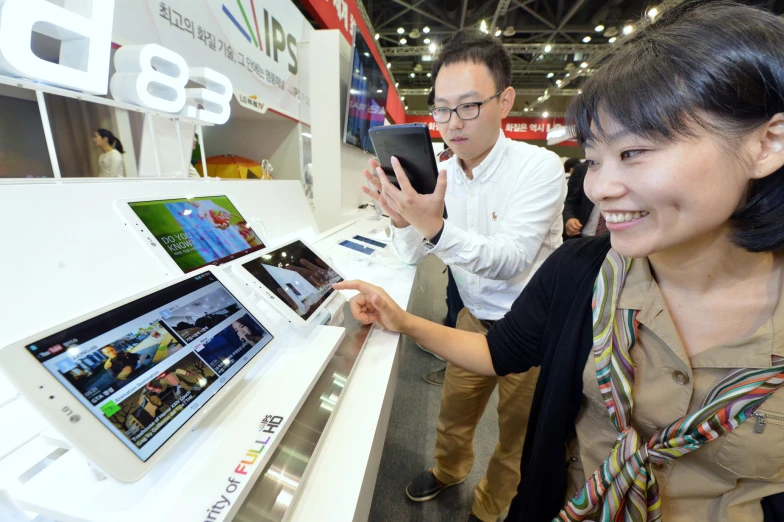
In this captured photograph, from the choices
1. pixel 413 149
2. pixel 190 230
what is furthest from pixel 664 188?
pixel 190 230

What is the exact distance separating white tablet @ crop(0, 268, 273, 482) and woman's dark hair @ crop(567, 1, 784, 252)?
72 centimetres

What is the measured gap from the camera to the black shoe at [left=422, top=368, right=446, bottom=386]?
80.5 inches

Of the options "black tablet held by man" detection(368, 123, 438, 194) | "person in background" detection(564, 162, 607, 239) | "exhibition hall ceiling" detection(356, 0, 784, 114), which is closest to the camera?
"black tablet held by man" detection(368, 123, 438, 194)

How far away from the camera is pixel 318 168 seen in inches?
97.2

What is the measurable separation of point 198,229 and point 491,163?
3.16 feet

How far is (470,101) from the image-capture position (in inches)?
44.4

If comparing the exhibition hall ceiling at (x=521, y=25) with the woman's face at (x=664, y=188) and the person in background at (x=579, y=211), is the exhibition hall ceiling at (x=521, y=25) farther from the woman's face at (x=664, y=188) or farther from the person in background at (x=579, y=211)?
the woman's face at (x=664, y=188)

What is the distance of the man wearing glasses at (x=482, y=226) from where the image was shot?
1009mm

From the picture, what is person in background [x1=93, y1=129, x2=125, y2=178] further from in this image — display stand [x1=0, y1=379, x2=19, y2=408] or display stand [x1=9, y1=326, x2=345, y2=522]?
display stand [x1=9, y1=326, x2=345, y2=522]

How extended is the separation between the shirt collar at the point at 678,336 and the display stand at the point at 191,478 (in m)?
0.62

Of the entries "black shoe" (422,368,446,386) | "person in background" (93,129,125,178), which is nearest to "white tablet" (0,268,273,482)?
"black shoe" (422,368,446,386)

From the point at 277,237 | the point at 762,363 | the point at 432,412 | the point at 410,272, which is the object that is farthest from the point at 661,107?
the point at 432,412

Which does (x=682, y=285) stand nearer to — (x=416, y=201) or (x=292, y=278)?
(x=416, y=201)

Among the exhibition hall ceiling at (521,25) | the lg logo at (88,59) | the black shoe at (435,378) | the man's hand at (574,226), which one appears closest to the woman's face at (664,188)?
the lg logo at (88,59)
